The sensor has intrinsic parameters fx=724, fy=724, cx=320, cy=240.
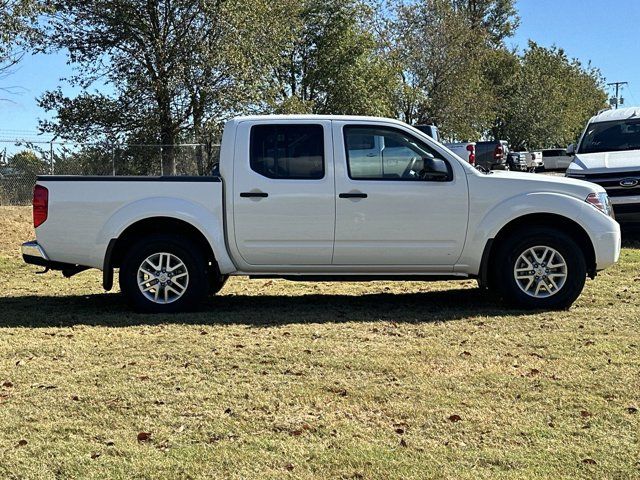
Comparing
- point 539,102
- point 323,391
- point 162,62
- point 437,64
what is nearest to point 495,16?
point 539,102

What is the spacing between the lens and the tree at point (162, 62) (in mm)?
19688

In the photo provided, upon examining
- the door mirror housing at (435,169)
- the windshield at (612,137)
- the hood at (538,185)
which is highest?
the windshield at (612,137)

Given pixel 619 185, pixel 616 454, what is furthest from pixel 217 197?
pixel 619 185

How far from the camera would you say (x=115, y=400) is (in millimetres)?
4770

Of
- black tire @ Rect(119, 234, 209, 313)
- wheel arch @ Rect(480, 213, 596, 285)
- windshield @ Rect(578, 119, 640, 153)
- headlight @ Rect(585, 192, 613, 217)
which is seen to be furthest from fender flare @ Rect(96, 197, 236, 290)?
windshield @ Rect(578, 119, 640, 153)

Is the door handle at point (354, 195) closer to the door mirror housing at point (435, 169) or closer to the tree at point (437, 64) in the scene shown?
the door mirror housing at point (435, 169)

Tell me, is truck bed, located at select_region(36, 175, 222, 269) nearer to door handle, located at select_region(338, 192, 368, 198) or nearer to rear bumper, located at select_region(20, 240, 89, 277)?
rear bumper, located at select_region(20, 240, 89, 277)

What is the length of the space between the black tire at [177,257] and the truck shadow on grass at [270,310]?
0.13 m

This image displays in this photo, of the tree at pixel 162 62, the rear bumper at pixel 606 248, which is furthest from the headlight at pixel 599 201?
the tree at pixel 162 62

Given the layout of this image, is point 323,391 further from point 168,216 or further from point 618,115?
point 618,115

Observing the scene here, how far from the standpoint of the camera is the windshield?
12898 mm

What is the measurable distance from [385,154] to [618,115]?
319 inches

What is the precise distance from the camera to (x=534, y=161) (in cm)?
5472

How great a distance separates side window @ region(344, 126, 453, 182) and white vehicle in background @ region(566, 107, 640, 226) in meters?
5.45
